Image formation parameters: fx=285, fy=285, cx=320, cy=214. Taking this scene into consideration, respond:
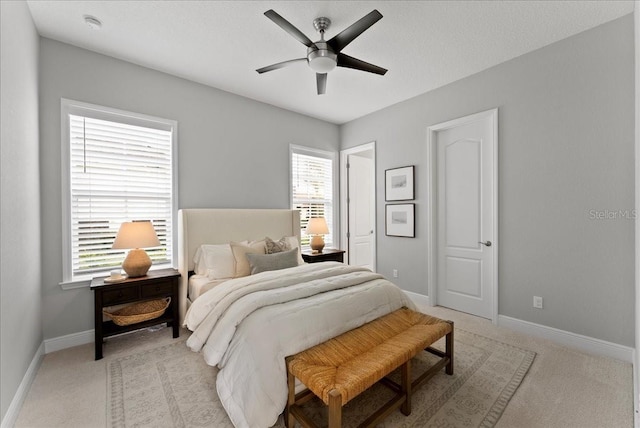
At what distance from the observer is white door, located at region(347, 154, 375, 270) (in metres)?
5.29

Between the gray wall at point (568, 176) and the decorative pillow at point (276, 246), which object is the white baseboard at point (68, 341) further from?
the gray wall at point (568, 176)

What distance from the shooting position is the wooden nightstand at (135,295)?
2545 mm

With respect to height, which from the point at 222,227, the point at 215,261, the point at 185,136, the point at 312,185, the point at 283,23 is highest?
the point at 283,23

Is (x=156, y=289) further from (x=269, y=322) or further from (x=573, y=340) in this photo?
(x=573, y=340)

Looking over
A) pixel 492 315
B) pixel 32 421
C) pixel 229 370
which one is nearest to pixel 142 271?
pixel 32 421

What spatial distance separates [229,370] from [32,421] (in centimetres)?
124

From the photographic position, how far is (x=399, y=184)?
4273mm

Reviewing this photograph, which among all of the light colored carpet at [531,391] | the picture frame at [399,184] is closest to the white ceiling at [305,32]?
the picture frame at [399,184]

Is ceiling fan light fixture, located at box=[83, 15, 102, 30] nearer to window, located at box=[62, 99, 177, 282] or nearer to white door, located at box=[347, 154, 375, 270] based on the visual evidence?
window, located at box=[62, 99, 177, 282]

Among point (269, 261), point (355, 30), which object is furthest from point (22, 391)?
point (355, 30)

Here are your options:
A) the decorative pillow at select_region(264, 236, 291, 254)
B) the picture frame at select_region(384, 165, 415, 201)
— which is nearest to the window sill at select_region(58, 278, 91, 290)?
the decorative pillow at select_region(264, 236, 291, 254)

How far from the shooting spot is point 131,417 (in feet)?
5.97

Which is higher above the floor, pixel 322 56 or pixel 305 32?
pixel 305 32

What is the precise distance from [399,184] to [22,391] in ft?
14.2
